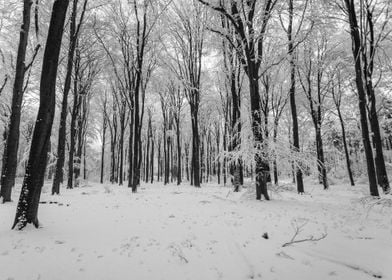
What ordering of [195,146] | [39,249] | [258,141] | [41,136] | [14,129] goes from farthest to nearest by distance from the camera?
1. [195,146]
2. [14,129]
3. [258,141]
4. [41,136]
5. [39,249]

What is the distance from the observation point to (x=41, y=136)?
167 inches

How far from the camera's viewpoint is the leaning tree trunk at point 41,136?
418 centimetres

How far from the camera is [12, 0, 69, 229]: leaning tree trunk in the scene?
418 centimetres

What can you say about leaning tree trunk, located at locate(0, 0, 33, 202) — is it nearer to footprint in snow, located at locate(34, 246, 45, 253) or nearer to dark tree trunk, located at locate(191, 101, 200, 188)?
footprint in snow, located at locate(34, 246, 45, 253)

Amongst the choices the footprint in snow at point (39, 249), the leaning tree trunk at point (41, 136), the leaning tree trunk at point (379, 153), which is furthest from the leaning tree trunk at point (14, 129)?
the leaning tree trunk at point (379, 153)

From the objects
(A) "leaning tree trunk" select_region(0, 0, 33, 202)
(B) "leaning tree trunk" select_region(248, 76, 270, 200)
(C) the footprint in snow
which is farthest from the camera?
(B) "leaning tree trunk" select_region(248, 76, 270, 200)

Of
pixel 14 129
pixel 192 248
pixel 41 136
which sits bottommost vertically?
pixel 192 248

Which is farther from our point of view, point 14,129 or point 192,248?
point 14,129

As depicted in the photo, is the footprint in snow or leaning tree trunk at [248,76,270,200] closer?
the footprint in snow

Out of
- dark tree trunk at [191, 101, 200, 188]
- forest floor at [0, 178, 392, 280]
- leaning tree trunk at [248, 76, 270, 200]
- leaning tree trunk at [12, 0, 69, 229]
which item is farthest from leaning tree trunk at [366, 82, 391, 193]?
leaning tree trunk at [12, 0, 69, 229]

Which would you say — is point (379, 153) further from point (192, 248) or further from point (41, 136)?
point (41, 136)

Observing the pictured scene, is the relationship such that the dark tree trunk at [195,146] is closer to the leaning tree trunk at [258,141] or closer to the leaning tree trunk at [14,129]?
the leaning tree trunk at [258,141]

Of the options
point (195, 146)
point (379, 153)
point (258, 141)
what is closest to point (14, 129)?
point (258, 141)

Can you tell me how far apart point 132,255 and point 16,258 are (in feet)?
4.84
